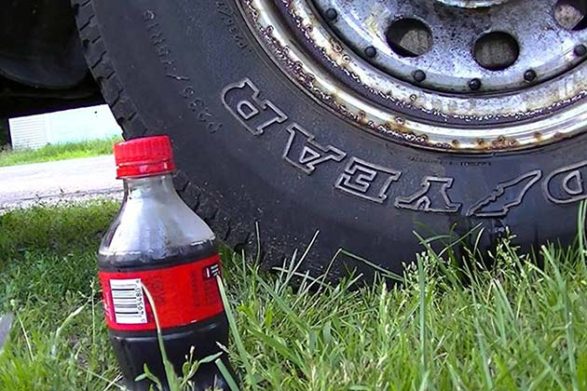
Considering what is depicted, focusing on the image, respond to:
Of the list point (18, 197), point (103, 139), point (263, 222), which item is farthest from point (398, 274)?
point (103, 139)

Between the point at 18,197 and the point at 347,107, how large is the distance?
416cm

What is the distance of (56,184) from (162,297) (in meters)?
5.14

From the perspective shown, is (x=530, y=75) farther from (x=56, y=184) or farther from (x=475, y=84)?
(x=56, y=184)

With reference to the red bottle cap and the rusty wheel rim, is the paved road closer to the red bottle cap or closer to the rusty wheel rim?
the rusty wheel rim

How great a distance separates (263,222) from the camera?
1.44m

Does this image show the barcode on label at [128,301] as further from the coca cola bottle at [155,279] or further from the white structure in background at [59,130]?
the white structure in background at [59,130]

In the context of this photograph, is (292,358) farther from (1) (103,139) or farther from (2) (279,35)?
(1) (103,139)

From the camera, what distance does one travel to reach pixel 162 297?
108 centimetres

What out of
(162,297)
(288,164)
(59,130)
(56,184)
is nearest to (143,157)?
(162,297)

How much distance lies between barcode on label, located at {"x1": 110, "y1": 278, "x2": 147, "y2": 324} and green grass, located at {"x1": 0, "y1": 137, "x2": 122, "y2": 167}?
9.52m

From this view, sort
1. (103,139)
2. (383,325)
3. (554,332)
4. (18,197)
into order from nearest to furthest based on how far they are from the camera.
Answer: (554,332) < (383,325) < (18,197) < (103,139)

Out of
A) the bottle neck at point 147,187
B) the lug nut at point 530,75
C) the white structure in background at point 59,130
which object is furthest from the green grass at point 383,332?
the white structure in background at point 59,130

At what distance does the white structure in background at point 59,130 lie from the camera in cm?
1380

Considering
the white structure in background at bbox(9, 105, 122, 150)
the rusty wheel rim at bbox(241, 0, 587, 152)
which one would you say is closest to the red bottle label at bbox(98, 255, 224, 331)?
the rusty wheel rim at bbox(241, 0, 587, 152)
